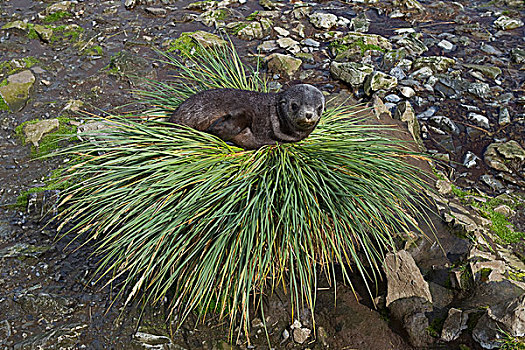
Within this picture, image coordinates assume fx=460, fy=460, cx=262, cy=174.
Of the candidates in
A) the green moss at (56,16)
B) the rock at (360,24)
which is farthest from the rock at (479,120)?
the green moss at (56,16)

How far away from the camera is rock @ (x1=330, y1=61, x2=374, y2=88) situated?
6691 millimetres

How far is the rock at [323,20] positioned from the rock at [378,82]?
2.11 meters

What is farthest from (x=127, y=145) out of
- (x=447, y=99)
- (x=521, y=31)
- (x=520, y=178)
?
(x=521, y=31)

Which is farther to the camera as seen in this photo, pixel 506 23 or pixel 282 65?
pixel 506 23

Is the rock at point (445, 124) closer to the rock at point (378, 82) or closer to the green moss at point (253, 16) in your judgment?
the rock at point (378, 82)

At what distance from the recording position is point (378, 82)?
21.5 feet

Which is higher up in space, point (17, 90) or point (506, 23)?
point (506, 23)

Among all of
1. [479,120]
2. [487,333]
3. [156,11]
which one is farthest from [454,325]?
[156,11]

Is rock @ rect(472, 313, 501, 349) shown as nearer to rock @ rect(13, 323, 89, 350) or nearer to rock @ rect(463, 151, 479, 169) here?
rock @ rect(13, 323, 89, 350)

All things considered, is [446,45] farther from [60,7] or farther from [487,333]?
[60,7]

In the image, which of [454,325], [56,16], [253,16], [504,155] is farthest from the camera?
[253,16]

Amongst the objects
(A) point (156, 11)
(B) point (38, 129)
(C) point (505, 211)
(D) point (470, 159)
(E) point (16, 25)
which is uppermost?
(A) point (156, 11)

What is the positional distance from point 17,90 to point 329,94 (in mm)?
4203

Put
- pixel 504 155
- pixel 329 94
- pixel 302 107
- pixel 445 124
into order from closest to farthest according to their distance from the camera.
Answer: pixel 302 107, pixel 504 155, pixel 445 124, pixel 329 94
